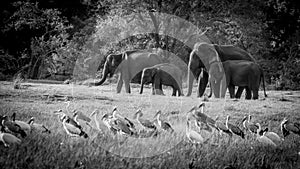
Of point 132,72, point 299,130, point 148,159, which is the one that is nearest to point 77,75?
point 148,159

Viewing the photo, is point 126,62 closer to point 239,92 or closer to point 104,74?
point 104,74

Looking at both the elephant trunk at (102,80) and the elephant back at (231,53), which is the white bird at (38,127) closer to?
the elephant trunk at (102,80)

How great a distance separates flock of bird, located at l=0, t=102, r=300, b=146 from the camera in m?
2.86

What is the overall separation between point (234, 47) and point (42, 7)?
2.04 meters

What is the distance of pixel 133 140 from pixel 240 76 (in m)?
1.99

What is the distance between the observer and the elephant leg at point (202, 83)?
14.7 ft

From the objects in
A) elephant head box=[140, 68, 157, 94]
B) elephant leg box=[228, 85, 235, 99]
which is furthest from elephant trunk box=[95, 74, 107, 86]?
elephant leg box=[228, 85, 235, 99]

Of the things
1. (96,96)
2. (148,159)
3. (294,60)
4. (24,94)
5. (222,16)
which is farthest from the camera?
(222,16)

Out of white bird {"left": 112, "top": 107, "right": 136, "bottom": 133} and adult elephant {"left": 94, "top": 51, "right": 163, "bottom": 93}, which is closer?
white bird {"left": 112, "top": 107, "right": 136, "bottom": 133}

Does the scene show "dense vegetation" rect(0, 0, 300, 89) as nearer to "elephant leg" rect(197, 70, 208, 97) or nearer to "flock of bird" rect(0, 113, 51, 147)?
"elephant leg" rect(197, 70, 208, 97)

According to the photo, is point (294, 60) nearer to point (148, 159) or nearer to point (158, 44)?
point (158, 44)

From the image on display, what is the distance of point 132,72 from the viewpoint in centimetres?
527

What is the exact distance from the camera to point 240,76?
4.68 m

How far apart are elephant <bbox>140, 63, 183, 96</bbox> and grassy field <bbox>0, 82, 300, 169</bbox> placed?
2.33 feet
